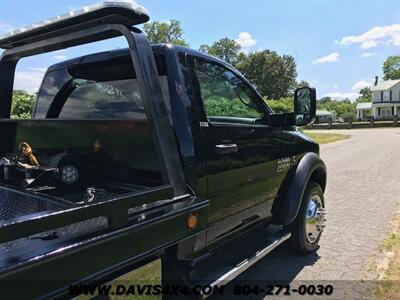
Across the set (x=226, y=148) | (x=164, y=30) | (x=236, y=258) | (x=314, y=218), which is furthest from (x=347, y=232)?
(x=164, y=30)

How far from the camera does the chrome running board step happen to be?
308 cm

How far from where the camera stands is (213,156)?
10.1 feet

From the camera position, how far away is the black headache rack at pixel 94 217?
1750 millimetres

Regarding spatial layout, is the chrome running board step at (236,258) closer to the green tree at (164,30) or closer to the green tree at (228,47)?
the green tree at (164,30)

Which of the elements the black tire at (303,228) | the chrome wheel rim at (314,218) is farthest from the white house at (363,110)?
the black tire at (303,228)

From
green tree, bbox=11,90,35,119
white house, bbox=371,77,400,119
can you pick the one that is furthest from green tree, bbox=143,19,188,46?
green tree, bbox=11,90,35,119

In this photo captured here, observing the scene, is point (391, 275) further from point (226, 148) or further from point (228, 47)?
point (228, 47)

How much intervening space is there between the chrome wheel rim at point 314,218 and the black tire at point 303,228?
26 millimetres

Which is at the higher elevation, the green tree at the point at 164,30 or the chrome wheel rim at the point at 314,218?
the green tree at the point at 164,30

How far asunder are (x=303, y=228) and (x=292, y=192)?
0.59 meters

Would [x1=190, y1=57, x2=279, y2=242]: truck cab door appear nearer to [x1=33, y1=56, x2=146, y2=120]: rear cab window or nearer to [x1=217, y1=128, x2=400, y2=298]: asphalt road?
[x1=33, y1=56, x2=146, y2=120]: rear cab window

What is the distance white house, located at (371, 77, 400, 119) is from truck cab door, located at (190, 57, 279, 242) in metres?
73.0

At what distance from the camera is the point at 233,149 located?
3311 millimetres

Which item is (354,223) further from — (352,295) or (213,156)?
(213,156)
